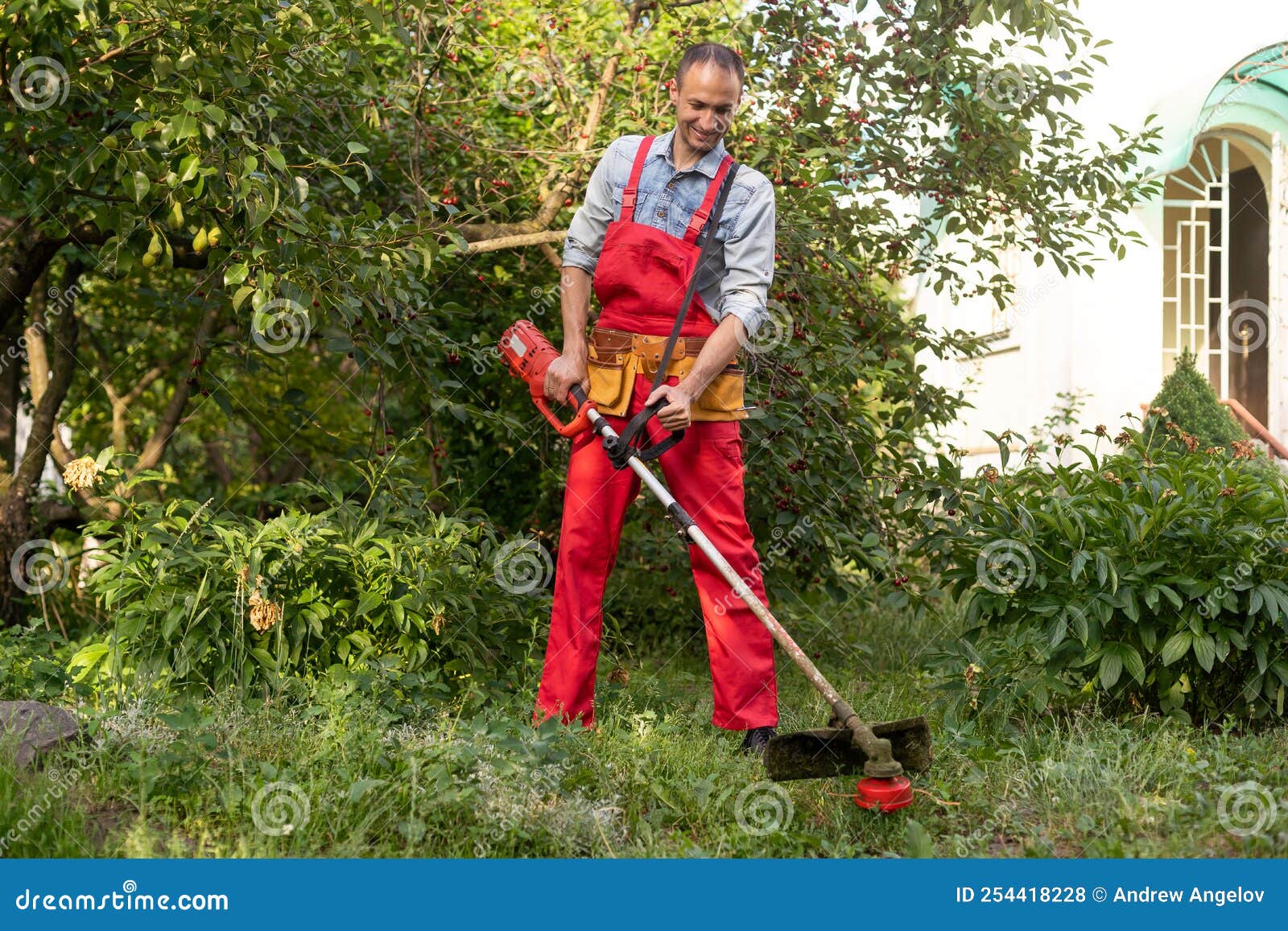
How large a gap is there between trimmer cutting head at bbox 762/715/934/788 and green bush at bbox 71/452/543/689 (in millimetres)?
1330

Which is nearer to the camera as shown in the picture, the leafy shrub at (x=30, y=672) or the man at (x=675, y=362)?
the man at (x=675, y=362)

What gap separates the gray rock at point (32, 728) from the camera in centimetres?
305

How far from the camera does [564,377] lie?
11.7 feet

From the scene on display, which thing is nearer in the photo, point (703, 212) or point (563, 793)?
point (563, 793)

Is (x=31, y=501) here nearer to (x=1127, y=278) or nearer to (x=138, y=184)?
(x=138, y=184)

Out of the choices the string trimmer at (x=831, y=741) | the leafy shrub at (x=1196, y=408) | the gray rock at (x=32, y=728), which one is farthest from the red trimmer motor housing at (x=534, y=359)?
the leafy shrub at (x=1196, y=408)

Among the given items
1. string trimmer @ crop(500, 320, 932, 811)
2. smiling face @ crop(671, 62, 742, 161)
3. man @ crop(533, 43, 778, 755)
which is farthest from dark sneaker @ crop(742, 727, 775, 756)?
smiling face @ crop(671, 62, 742, 161)

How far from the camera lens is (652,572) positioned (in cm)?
552

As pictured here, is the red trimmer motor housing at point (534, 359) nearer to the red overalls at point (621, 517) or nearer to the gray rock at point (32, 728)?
the red overalls at point (621, 517)

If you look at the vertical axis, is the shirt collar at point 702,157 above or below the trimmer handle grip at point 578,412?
above

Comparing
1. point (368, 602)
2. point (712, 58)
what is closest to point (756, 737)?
point (368, 602)

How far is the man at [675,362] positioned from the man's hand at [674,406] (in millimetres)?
142

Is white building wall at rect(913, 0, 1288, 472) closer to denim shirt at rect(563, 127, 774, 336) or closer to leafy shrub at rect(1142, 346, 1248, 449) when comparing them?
leafy shrub at rect(1142, 346, 1248, 449)

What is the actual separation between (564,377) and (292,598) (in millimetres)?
1182
